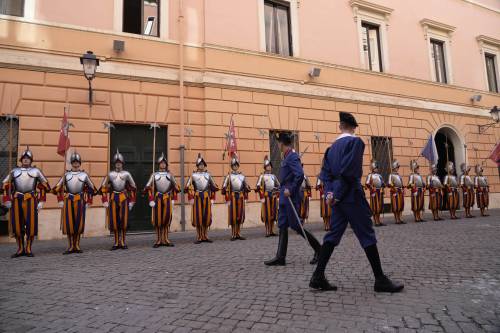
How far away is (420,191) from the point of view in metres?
12.1

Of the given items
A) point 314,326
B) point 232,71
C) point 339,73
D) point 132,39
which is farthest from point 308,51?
point 314,326

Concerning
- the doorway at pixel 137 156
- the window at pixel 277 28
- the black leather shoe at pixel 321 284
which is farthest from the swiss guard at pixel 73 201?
the window at pixel 277 28

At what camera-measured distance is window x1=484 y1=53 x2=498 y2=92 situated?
18917mm

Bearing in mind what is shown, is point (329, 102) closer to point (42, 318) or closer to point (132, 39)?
point (132, 39)

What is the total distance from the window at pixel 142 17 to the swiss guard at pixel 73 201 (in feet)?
18.8

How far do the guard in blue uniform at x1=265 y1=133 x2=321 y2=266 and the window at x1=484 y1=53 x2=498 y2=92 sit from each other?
59.9 ft

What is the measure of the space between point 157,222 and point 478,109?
1670 cm

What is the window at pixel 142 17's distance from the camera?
445 inches

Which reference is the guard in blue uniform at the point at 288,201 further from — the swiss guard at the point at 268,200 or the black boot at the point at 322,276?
the swiss guard at the point at 268,200

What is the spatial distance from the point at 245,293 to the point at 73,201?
486cm

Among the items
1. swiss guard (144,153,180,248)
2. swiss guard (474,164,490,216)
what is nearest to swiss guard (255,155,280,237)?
swiss guard (144,153,180,248)

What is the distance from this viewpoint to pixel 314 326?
2.87m

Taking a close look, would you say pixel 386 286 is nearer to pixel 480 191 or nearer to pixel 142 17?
pixel 142 17

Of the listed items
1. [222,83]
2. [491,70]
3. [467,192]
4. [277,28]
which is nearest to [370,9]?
[277,28]
